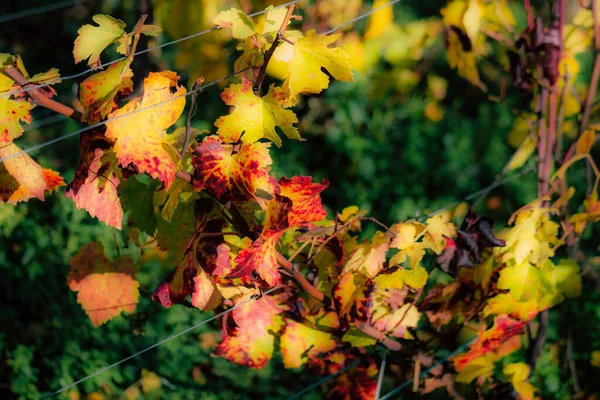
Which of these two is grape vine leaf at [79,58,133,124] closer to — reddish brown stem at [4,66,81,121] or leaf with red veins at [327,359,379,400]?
reddish brown stem at [4,66,81,121]

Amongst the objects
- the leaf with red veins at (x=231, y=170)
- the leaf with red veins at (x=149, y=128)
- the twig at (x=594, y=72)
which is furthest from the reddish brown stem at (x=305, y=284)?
the twig at (x=594, y=72)

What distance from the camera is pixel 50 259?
8.80 ft

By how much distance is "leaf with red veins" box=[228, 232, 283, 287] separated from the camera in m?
1.14

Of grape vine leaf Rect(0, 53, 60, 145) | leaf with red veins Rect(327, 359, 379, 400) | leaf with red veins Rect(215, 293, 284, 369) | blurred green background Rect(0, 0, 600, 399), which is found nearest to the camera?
grape vine leaf Rect(0, 53, 60, 145)

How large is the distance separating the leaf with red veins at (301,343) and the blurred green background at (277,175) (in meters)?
0.61

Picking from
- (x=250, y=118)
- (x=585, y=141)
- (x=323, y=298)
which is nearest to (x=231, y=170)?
(x=250, y=118)

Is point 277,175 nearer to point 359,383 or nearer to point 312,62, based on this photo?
point 359,383

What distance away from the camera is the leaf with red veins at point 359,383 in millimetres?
1794

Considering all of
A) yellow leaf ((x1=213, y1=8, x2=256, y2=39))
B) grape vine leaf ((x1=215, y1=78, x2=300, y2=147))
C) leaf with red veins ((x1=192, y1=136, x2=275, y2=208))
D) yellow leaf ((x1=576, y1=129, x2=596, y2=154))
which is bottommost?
yellow leaf ((x1=576, y1=129, x2=596, y2=154))

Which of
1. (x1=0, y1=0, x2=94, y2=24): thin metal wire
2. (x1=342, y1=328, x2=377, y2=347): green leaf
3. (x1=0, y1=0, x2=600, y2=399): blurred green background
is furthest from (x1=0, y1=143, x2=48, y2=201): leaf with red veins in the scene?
(x1=0, y1=0, x2=94, y2=24): thin metal wire

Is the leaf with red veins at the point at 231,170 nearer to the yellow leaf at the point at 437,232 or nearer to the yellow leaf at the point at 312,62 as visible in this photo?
the yellow leaf at the point at 312,62

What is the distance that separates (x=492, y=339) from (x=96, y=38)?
1.17m

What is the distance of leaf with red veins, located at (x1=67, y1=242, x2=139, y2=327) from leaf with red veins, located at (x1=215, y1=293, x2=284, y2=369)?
318 mm

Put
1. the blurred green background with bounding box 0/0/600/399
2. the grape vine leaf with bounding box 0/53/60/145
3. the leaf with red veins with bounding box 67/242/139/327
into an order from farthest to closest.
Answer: the blurred green background with bounding box 0/0/600/399 < the leaf with red veins with bounding box 67/242/139/327 < the grape vine leaf with bounding box 0/53/60/145
